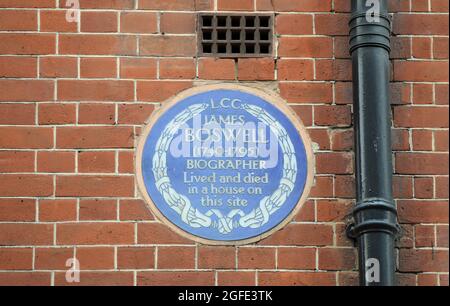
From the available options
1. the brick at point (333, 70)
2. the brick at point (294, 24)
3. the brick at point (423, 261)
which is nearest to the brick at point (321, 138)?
the brick at point (333, 70)

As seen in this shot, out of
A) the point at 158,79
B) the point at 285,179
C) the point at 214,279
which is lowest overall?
the point at 214,279

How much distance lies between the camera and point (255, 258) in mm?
7496

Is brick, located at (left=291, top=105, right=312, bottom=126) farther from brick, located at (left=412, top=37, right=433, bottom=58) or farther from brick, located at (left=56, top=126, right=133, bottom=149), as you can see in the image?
brick, located at (left=56, top=126, right=133, bottom=149)

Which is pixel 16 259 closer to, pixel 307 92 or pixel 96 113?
pixel 96 113

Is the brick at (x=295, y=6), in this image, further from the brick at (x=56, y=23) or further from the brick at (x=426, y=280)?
the brick at (x=426, y=280)

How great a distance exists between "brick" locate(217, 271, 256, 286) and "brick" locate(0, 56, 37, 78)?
1.37m

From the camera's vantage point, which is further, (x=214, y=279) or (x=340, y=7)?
(x=340, y=7)

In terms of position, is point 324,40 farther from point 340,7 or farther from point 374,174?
point 374,174

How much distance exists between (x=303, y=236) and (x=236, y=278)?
39 cm

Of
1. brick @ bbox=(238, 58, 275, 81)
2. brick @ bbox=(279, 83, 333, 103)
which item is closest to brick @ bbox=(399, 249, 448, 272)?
brick @ bbox=(279, 83, 333, 103)

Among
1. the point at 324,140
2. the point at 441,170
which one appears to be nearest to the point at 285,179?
the point at 324,140

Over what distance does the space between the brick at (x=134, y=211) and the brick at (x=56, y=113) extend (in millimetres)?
494

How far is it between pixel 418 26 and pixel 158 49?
129 cm

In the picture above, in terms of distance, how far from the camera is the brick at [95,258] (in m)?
7.46
